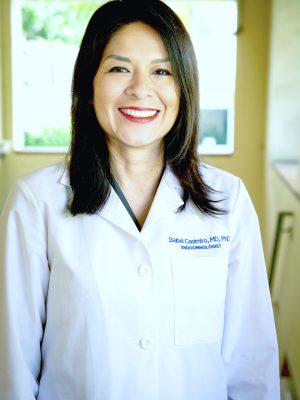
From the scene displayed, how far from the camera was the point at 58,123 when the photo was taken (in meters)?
5.55

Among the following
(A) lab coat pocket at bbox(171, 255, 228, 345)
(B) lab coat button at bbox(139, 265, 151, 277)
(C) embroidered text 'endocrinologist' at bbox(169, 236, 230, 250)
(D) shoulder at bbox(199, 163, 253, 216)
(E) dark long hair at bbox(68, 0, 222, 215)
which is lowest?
(A) lab coat pocket at bbox(171, 255, 228, 345)

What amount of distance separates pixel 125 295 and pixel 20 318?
0.78 feet

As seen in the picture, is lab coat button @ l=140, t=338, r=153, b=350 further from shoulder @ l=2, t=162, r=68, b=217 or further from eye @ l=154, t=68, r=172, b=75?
eye @ l=154, t=68, r=172, b=75

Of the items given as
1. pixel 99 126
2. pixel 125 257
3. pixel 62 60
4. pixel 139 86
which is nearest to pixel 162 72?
pixel 139 86

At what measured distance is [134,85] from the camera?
115 cm

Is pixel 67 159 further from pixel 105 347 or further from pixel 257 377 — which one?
pixel 257 377

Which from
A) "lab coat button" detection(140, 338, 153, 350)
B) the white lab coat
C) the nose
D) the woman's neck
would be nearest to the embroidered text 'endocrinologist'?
the white lab coat

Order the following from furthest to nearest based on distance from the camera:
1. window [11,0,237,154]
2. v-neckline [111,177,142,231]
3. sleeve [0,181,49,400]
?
1. window [11,0,237,154]
2. v-neckline [111,177,142,231]
3. sleeve [0,181,49,400]

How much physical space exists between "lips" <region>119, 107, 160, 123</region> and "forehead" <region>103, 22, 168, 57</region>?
0.12 meters

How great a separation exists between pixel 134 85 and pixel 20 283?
50cm

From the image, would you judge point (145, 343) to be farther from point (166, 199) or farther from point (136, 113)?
point (136, 113)

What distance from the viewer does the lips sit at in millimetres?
1155

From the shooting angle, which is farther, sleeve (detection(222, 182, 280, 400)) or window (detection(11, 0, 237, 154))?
window (detection(11, 0, 237, 154))

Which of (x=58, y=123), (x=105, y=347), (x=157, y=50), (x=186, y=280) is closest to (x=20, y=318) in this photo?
(x=105, y=347)
